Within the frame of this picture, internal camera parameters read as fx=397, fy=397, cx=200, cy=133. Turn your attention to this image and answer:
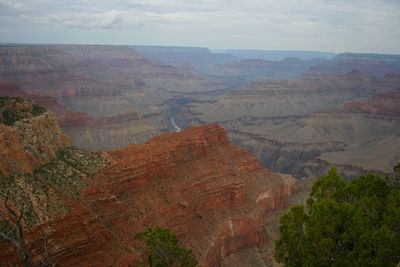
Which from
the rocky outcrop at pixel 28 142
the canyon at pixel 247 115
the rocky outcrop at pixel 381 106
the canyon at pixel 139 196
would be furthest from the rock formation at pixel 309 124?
the rocky outcrop at pixel 28 142

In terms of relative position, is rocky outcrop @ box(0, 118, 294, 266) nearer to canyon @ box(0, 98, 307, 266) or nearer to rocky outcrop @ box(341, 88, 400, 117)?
canyon @ box(0, 98, 307, 266)

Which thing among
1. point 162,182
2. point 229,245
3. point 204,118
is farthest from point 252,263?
point 204,118

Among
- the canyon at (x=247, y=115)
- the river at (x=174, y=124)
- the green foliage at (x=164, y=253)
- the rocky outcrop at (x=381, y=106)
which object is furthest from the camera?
the river at (x=174, y=124)

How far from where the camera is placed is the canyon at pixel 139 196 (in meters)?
30.8

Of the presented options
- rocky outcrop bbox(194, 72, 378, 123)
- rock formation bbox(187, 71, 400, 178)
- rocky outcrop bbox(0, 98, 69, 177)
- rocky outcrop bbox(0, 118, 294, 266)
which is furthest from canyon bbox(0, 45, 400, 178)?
rocky outcrop bbox(0, 98, 69, 177)

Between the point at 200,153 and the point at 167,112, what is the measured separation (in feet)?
413

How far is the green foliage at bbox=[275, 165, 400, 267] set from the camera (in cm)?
1744

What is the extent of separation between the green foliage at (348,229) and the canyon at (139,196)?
54.4ft

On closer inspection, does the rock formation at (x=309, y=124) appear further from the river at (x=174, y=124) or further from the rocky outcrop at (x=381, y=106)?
the river at (x=174, y=124)

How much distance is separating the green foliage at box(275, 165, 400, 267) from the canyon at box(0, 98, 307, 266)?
16574mm

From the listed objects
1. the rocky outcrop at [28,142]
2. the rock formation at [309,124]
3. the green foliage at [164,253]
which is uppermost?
the rocky outcrop at [28,142]

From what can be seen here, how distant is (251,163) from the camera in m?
56.3

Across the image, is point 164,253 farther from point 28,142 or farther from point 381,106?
point 381,106

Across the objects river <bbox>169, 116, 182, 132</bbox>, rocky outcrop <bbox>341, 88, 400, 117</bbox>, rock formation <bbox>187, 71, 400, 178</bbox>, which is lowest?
river <bbox>169, 116, 182, 132</bbox>
